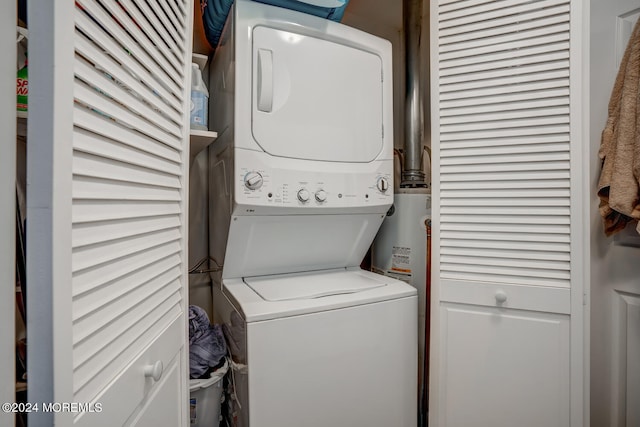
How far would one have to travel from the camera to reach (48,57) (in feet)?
1.73

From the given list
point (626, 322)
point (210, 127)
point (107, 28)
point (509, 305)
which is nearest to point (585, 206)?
point (509, 305)

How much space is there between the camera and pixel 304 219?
4.98 ft

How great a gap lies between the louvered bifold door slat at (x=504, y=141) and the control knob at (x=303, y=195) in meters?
0.64

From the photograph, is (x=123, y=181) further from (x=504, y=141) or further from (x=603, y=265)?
(x=603, y=265)

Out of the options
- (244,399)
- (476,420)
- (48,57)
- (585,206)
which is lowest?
(476,420)

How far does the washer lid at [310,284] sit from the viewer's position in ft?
4.47

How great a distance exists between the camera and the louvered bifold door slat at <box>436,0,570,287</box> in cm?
128

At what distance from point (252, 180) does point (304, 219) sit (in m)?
0.34

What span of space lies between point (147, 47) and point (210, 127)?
0.93m

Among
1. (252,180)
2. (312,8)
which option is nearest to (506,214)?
(252,180)

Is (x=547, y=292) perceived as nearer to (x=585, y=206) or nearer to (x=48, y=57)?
(x=585, y=206)
